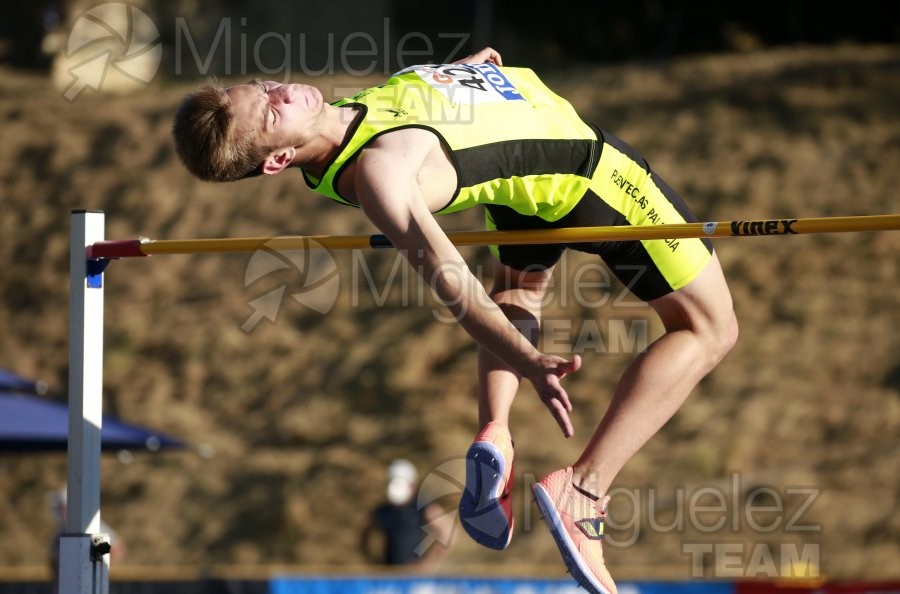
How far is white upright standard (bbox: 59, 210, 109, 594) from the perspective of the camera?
12.6 ft

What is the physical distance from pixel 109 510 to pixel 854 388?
6515mm

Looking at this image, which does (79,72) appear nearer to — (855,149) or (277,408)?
(277,408)

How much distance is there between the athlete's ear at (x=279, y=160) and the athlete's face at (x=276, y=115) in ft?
0.05

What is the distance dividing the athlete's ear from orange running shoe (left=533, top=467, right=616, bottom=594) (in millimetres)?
1093

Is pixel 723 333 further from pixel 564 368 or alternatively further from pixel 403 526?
pixel 403 526

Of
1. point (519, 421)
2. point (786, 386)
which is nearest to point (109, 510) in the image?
point (519, 421)

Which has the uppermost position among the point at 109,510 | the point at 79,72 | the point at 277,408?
the point at 79,72

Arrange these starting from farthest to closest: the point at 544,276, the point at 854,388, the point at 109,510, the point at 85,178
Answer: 1. the point at 85,178
2. the point at 109,510
3. the point at 854,388
4. the point at 544,276

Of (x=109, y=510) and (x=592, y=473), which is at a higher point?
(x=109, y=510)

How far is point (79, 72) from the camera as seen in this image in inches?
650

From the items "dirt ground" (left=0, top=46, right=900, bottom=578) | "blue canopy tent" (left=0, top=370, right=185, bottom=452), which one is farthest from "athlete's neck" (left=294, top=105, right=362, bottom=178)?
"dirt ground" (left=0, top=46, right=900, bottom=578)

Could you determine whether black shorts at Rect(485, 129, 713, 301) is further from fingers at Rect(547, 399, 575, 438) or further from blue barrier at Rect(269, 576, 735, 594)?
blue barrier at Rect(269, 576, 735, 594)

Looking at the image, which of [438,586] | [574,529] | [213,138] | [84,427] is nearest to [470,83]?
[213,138]

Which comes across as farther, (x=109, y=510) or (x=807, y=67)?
(x=807, y=67)
